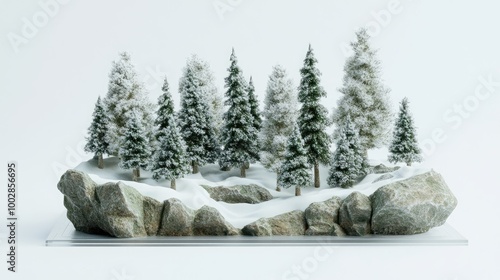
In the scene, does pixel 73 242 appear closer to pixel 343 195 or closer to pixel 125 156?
pixel 125 156

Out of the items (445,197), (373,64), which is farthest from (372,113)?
(445,197)

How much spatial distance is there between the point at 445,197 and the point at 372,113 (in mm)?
7170

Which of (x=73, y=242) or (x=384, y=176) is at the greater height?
(x=384, y=176)

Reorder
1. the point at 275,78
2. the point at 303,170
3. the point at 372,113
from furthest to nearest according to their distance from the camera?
the point at 372,113, the point at 275,78, the point at 303,170

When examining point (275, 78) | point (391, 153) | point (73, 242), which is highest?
point (275, 78)

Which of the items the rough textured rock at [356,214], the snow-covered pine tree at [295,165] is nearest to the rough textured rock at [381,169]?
the snow-covered pine tree at [295,165]

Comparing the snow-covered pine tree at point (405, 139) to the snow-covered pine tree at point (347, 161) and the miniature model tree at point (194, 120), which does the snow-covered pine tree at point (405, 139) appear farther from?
the miniature model tree at point (194, 120)

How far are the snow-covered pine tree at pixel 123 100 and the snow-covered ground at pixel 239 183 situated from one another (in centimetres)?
182

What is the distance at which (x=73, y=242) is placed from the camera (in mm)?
27328

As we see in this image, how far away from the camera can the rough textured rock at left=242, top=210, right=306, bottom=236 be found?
27.6m

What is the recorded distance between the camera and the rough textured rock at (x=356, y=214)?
27547mm

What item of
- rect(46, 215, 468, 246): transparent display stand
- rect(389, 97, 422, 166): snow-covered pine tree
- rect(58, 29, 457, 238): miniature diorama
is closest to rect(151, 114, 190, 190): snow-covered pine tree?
rect(58, 29, 457, 238): miniature diorama

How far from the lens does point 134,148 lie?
31438 millimetres

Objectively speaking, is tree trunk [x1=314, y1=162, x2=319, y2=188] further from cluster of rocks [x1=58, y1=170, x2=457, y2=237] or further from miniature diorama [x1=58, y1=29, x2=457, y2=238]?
cluster of rocks [x1=58, y1=170, x2=457, y2=237]
